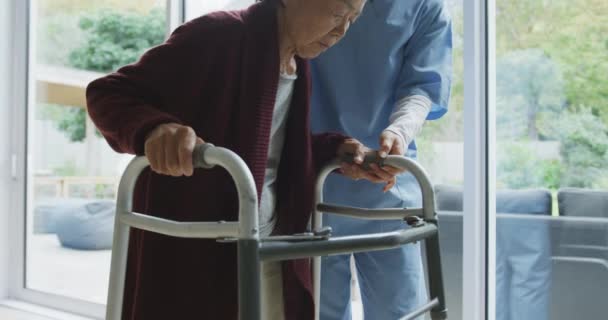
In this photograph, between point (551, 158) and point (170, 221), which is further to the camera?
point (551, 158)

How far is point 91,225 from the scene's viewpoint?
275cm

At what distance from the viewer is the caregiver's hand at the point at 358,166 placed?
105 centimetres

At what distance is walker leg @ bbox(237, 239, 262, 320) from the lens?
0.62 meters

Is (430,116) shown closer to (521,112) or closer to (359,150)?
(359,150)

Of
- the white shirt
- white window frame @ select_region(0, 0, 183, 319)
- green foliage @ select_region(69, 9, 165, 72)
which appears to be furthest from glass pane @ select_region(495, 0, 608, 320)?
white window frame @ select_region(0, 0, 183, 319)

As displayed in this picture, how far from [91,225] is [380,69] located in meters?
1.95

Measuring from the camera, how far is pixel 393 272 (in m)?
1.24

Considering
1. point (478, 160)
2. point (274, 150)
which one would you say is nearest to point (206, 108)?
point (274, 150)

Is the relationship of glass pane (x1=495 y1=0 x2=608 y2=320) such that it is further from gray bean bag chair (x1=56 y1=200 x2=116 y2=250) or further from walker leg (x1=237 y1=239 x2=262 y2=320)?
gray bean bag chair (x1=56 y1=200 x2=116 y2=250)

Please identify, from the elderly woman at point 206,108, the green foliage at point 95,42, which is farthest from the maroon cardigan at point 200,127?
the green foliage at point 95,42

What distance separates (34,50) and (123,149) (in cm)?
254

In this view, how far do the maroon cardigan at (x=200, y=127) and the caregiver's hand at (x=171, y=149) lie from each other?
13 centimetres

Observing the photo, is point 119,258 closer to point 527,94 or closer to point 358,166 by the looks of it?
point 358,166

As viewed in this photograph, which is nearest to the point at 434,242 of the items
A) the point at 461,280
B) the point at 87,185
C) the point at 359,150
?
the point at 359,150
